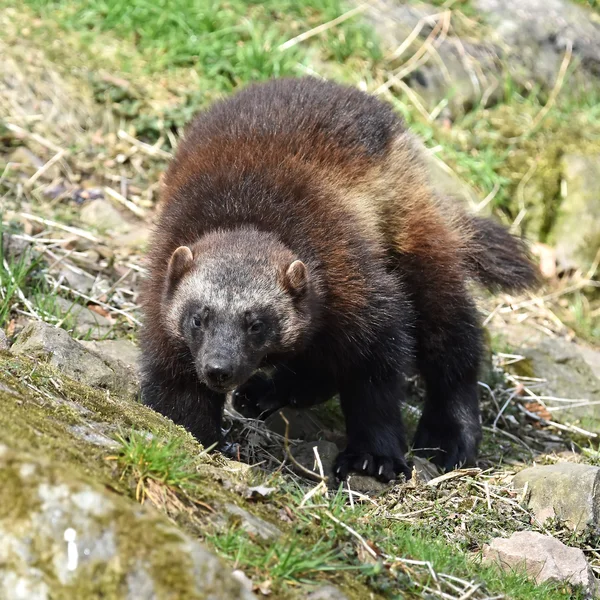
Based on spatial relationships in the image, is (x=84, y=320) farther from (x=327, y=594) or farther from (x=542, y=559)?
(x=327, y=594)

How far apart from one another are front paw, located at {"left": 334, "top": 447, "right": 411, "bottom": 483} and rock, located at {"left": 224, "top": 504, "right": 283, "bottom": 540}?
6.04 ft

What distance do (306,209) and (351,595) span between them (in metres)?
2.31

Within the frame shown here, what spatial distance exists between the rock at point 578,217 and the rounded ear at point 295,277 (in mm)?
5152

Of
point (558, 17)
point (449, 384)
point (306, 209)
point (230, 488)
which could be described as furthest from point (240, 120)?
point (558, 17)

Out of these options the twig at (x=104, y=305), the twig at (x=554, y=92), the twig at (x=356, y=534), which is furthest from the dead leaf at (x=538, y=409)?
the twig at (x=356, y=534)

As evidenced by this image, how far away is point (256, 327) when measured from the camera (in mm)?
4426

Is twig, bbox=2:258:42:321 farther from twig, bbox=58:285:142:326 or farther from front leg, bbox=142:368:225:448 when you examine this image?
front leg, bbox=142:368:225:448

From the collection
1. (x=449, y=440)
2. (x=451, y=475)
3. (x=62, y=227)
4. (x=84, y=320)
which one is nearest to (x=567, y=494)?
(x=451, y=475)

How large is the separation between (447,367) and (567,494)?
1.33 m

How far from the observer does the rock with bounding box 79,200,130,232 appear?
282 inches

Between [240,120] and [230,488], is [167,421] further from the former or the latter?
[240,120]

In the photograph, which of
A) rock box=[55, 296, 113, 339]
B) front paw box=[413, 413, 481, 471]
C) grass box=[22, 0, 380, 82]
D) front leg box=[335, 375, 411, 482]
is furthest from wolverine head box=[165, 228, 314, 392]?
grass box=[22, 0, 380, 82]

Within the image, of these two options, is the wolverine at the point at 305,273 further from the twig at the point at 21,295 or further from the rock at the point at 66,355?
the twig at the point at 21,295

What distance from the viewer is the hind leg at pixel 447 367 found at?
5.53 meters
